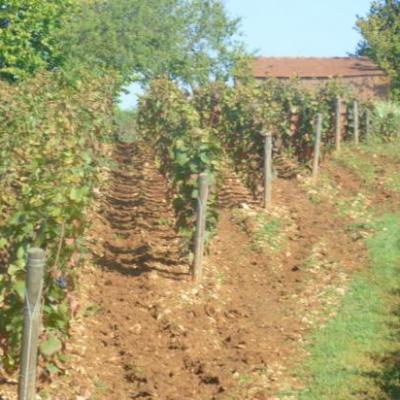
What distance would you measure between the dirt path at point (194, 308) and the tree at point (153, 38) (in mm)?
23102

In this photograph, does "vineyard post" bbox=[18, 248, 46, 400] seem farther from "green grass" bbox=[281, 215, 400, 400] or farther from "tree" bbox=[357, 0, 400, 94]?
"tree" bbox=[357, 0, 400, 94]

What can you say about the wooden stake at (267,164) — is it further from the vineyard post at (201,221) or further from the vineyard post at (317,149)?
the vineyard post at (201,221)

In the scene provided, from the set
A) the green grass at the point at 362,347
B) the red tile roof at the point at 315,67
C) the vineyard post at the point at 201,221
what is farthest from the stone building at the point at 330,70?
the vineyard post at the point at 201,221

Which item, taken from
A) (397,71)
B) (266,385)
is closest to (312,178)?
(266,385)

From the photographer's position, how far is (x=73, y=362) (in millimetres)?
7973

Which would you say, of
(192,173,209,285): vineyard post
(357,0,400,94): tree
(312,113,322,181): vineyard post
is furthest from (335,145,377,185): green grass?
(357,0,400,94): tree

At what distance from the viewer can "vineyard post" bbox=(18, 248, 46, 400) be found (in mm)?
5871

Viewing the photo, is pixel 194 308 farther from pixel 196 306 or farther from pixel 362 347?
pixel 362 347

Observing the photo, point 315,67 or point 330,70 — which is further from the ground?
point 315,67

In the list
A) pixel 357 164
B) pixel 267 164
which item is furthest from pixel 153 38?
pixel 267 164

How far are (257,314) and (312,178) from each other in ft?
27.8

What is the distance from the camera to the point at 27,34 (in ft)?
111

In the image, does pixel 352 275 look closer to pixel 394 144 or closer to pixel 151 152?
pixel 151 152

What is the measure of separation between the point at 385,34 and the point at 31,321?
49.5 meters
